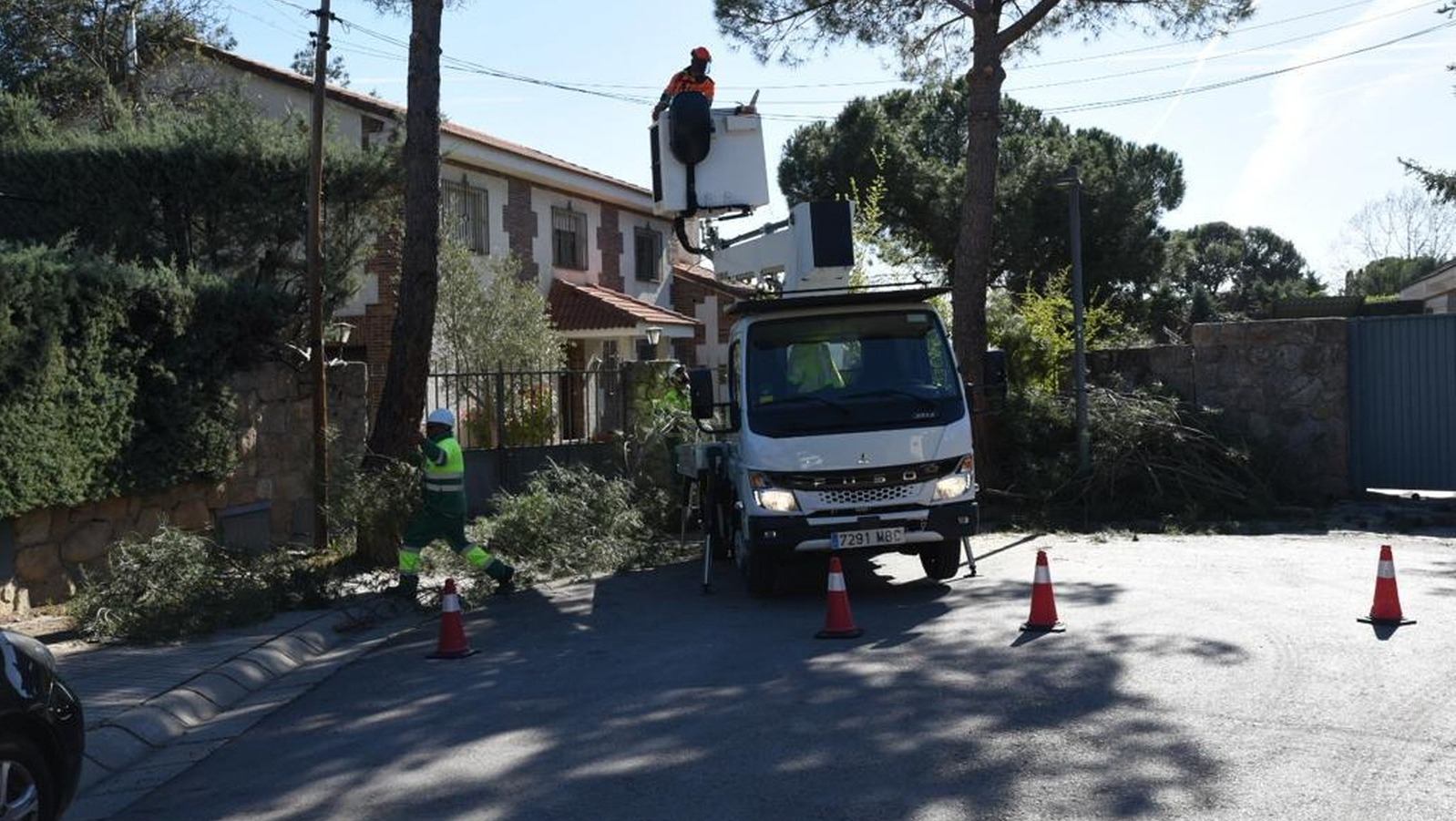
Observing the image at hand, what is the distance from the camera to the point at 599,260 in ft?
105

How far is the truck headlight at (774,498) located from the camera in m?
10.3

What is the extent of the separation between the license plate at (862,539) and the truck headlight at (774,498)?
396 millimetres

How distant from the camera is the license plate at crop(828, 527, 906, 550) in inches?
404

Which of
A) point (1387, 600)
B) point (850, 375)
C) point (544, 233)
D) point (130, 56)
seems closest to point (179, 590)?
point (850, 375)

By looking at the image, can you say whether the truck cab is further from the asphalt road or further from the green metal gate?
the green metal gate

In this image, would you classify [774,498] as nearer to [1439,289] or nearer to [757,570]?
[757,570]

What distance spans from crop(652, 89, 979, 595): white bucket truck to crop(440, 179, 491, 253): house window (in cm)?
1379

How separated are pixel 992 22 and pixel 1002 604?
372 inches

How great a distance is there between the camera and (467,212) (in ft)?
88.0

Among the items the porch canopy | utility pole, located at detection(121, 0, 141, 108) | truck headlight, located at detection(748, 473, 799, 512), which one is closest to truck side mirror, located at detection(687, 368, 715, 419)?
truck headlight, located at detection(748, 473, 799, 512)

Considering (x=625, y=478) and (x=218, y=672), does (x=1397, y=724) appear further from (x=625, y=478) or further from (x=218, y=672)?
(x=625, y=478)

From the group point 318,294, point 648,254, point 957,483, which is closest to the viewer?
point 957,483

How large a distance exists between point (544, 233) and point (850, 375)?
64.5 feet

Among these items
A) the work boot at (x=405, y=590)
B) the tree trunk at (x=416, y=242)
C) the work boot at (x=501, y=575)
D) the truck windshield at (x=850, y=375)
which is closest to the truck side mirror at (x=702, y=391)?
the truck windshield at (x=850, y=375)
